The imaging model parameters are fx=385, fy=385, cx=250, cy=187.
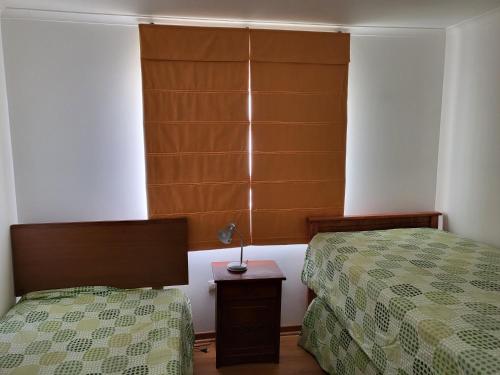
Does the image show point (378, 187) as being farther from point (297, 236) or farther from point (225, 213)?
point (225, 213)

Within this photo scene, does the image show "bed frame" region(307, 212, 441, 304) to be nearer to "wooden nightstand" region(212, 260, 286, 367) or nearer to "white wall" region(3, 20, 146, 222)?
"wooden nightstand" region(212, 260, 286, 367)

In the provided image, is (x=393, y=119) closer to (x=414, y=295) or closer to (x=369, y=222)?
(x=369, y=222)

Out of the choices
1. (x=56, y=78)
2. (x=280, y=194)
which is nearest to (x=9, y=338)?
(x=56, y=78)

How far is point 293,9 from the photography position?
2393 mm

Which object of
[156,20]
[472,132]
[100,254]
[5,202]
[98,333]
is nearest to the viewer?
[98,333]

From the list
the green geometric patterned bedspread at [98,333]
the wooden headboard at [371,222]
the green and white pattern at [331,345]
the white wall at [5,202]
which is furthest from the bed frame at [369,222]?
the white wall at [5,202]

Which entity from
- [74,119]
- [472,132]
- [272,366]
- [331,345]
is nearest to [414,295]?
[331,345]

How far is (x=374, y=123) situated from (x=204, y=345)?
2.08 metres

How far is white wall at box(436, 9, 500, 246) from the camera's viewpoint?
101 inches

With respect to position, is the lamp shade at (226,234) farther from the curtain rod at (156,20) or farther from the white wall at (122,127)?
the curtain rod at (156,20)

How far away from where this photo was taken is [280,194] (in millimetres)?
2809

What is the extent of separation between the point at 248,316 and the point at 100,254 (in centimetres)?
104

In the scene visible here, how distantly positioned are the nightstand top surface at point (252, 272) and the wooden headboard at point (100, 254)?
238mm

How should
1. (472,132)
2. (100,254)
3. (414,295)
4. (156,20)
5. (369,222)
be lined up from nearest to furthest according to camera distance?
(414,295), (100,254), (156,20), (472,132), (369,222)
